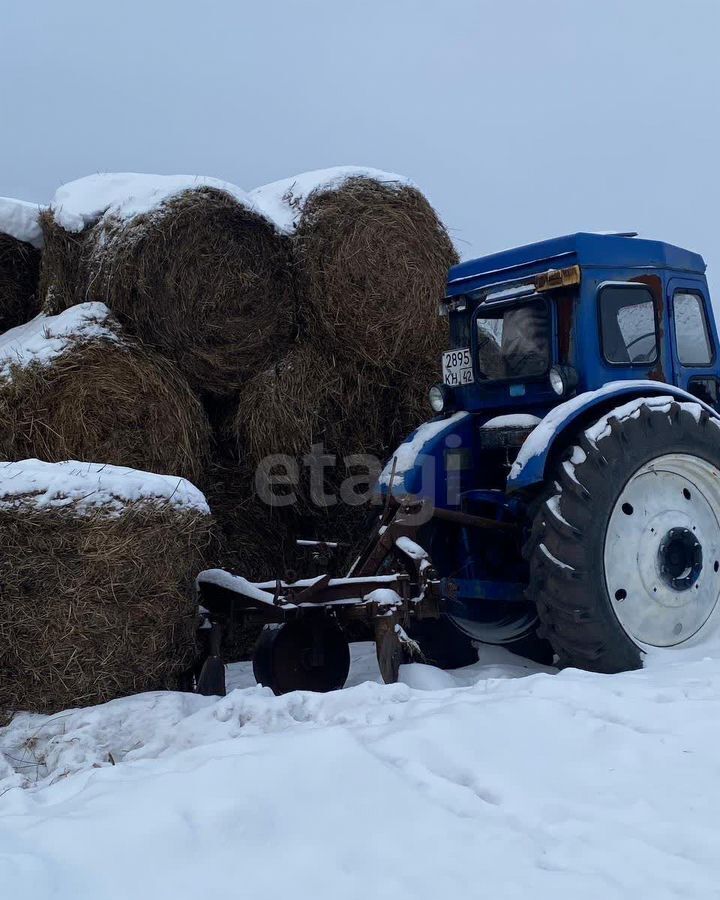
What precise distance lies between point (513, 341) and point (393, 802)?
2995 millimetres

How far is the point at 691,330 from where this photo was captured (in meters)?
5.21

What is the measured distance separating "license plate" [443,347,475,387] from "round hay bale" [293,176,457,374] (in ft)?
1.55

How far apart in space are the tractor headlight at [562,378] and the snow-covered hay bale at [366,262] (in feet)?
4.46

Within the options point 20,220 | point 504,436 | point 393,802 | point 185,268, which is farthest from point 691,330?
point 20,220

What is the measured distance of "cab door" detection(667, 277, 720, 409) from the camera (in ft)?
16.5

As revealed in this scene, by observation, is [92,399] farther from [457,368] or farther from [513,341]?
[513,341]

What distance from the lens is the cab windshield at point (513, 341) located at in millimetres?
4898

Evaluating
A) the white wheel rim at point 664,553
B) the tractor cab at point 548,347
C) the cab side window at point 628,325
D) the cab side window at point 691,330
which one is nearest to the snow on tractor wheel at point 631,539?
the white wheel rim at point 664,553

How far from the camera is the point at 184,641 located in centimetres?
418

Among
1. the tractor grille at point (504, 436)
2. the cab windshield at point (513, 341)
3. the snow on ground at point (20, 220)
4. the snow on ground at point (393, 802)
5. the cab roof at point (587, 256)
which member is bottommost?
the snow on ground at point (393, 802)

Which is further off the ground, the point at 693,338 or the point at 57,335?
the point at 57,335

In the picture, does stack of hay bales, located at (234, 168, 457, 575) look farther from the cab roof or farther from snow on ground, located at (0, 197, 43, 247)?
snow on ground, located at (0, 197, 43, 247)

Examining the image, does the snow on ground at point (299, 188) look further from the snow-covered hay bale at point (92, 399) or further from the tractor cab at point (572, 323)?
the snow-covered hay bale at point (92, 399)

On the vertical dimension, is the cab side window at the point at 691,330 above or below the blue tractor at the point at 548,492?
above
